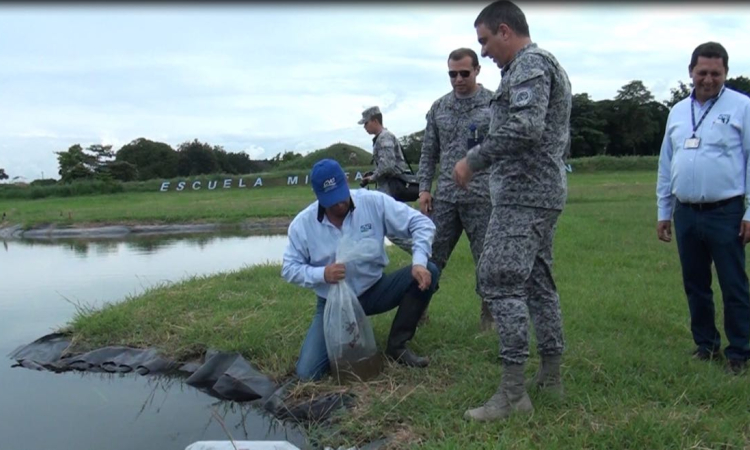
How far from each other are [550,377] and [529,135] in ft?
3.96

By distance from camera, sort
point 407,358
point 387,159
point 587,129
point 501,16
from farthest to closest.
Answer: point 587,129, point 387,159, point 407,358, point 501,16

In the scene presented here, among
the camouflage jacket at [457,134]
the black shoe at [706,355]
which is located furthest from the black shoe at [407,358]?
the black shoe at [706,355]

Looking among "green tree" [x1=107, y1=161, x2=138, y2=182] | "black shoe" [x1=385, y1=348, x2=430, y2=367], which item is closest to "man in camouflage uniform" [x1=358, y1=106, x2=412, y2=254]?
"black shoe" [x1=385, y1=348, x2=430, y2=367]

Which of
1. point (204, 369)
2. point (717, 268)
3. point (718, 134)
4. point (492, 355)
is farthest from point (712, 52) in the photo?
point (204, 369)

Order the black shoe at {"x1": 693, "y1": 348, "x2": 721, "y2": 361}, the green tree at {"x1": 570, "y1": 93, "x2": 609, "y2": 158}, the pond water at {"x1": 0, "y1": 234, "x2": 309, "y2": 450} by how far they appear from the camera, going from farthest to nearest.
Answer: the green tree at {"x1": 570, "y1": 93, "x2": 609, "y2": 158}, the black shoe at {"x1": 693, "y1": 348, "x2": 721, "y2": 361}, the pond water at {"x1": 0, "y1": 234, "x2": 309, "y2": 450}

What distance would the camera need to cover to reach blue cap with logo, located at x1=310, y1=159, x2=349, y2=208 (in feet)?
11.5

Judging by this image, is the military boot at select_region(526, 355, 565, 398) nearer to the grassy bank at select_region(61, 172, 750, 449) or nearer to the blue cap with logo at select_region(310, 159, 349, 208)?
the grassy bank at select_region(61, 172, 750, 449)

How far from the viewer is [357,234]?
364 cm

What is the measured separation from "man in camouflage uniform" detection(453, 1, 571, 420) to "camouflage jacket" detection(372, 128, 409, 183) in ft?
7.09

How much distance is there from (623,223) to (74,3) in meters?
10.8

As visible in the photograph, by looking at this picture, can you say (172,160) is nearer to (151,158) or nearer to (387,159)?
(151,158)

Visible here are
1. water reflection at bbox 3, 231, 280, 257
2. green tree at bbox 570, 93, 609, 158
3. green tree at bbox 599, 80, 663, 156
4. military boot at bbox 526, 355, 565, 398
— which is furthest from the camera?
green tree at bbox 599, 80, 663, 156

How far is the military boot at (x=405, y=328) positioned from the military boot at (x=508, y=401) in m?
0.82

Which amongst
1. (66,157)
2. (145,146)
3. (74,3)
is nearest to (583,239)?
(74,3)
